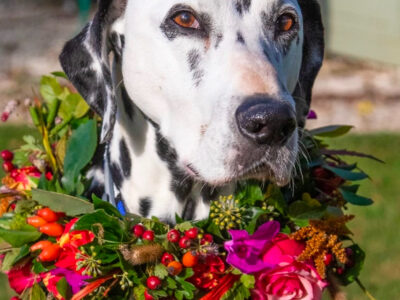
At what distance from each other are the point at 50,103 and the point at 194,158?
1.23 metres

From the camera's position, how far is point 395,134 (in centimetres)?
841

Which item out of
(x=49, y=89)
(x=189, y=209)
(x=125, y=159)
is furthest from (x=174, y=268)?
(x=49, y=89)

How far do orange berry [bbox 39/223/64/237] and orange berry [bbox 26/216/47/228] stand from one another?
0.09 ft

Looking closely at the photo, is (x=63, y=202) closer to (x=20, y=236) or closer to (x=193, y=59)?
(x=20, y=236)

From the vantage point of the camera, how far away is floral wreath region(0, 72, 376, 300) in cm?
312

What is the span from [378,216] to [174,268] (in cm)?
370

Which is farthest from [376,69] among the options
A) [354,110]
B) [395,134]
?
[395,134]

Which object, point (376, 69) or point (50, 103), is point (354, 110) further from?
point (50, 103)

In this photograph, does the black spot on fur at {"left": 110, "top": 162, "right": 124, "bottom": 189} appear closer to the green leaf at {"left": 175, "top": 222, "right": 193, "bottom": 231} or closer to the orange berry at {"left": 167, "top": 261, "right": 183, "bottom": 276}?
the green leaf at {"left": 175, "top": 222, "right": 193, "bottom": 231}

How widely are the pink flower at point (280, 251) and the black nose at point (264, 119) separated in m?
0.53

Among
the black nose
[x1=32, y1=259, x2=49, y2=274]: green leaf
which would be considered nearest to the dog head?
the black nose

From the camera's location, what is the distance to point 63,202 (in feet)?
11.1

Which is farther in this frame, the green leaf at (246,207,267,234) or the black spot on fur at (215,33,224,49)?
the green leaf at (246,207,267,234)

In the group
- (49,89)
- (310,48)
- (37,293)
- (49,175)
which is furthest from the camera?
(49,89)
